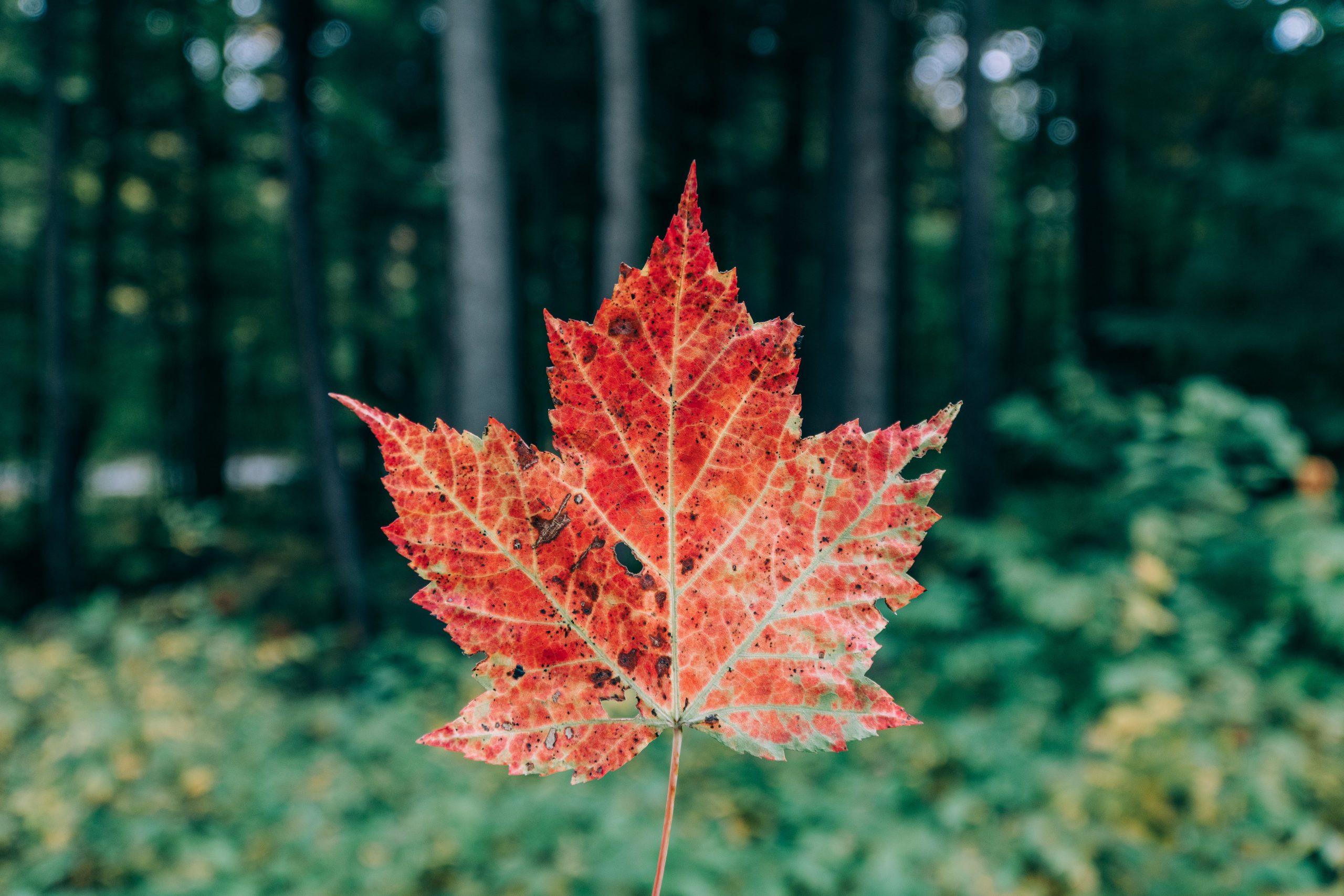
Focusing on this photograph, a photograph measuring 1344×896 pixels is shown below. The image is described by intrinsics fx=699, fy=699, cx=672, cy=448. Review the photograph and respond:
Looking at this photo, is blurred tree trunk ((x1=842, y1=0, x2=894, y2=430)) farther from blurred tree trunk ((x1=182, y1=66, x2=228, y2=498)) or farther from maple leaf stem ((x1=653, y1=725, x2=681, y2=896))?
blurred tree trunk ((x1=182, y1=66, x2=228, y2=498))

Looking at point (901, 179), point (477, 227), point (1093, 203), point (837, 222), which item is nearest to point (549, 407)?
point (477, 227)

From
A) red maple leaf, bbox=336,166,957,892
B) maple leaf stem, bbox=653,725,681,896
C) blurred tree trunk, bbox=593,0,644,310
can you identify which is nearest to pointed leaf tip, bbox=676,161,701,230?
red maple leaf, bbox=336,166,957,892

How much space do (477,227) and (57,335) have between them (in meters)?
6.04

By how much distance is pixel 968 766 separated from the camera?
3.94 meters

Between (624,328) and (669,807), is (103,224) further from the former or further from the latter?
(669,807)

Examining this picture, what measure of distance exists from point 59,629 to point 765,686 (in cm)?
861

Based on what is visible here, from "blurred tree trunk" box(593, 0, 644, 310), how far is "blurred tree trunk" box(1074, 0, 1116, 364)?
785 centimetres

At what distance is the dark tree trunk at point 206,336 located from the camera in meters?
11.0

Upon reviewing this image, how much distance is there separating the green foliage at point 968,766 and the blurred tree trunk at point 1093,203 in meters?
6.91

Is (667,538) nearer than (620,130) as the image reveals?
Yes

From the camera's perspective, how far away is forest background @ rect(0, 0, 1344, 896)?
3.31 meters

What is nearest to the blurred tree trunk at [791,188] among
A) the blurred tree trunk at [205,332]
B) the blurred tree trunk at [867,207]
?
the blurred tree trunk at [867,207]

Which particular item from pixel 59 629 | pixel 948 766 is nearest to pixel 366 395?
pixel 59 629

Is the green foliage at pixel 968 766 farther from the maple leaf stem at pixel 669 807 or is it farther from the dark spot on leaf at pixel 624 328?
the dark spot on leaf at pixel 624 328
